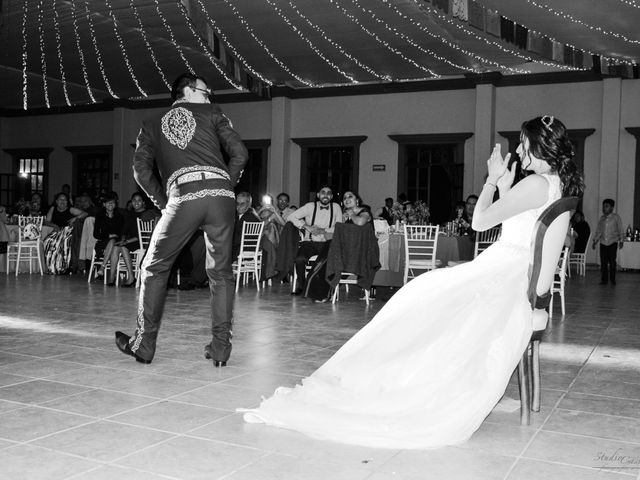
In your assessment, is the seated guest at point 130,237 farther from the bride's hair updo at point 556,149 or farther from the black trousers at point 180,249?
the bride's hair updo at point 556,149

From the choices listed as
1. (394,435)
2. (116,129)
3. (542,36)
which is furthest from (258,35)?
(394,435)

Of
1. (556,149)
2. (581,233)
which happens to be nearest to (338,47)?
(581,233)

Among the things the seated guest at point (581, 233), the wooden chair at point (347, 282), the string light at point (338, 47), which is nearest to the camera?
the wooden chair at point (347, 282)

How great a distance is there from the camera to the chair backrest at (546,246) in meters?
2.63

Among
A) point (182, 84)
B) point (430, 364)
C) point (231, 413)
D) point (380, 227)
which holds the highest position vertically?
point (182, 84)

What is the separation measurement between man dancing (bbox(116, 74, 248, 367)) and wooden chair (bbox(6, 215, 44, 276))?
6601 millimetres

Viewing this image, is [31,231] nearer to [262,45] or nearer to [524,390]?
[262,45]

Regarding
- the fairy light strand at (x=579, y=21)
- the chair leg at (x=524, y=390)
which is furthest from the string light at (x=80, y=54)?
the chair leg at (x=524, y=390)

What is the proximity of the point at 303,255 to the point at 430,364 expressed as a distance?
5.09m

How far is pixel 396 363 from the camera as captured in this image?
268 centimetres

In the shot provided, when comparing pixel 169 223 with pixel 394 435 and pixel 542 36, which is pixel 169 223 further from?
pixel 542 36

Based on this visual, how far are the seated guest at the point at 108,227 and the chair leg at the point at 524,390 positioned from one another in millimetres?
6614

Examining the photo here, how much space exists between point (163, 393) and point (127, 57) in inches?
420

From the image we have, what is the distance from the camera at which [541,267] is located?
2.68m
